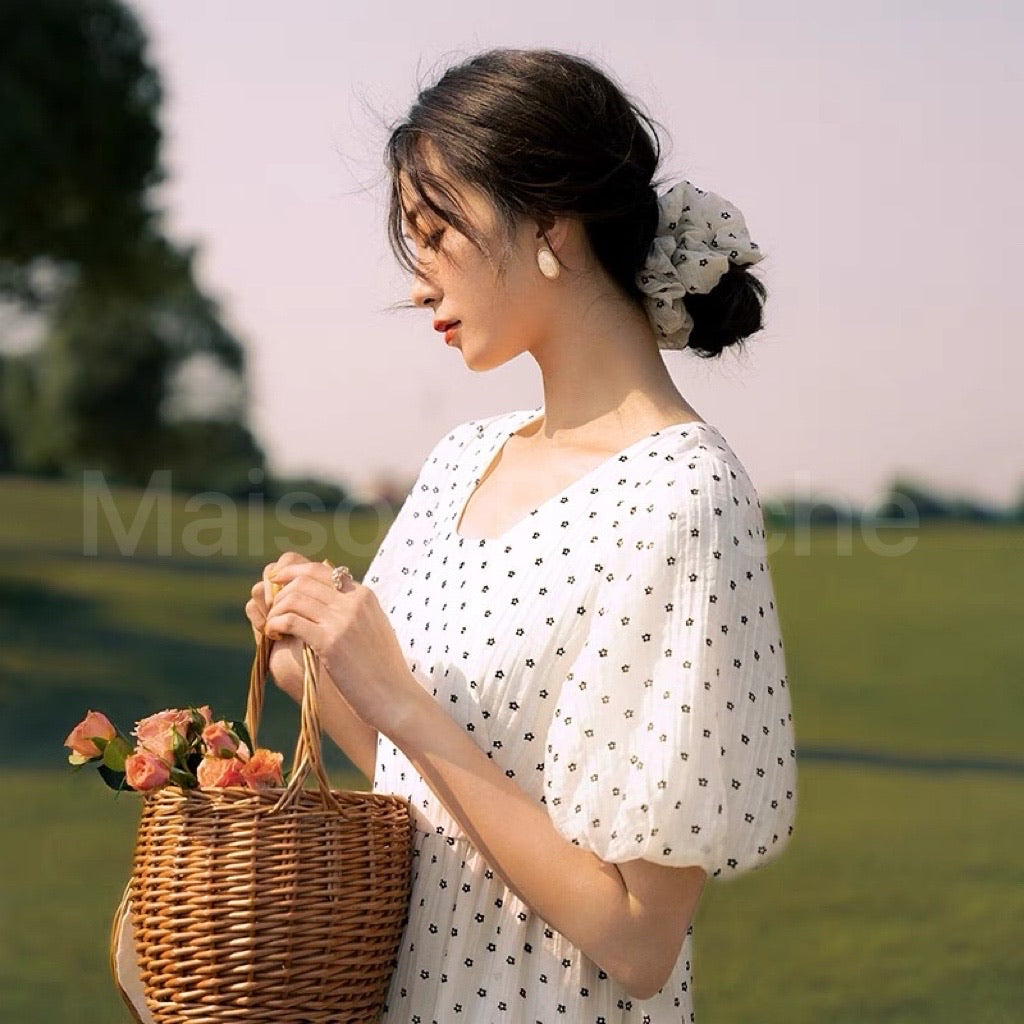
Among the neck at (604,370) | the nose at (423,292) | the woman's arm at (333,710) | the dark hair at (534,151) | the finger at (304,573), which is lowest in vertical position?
the woman's arm at (333,710)

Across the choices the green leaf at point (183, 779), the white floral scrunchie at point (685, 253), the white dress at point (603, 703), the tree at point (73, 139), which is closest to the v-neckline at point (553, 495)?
the white dress at point (603, 703)

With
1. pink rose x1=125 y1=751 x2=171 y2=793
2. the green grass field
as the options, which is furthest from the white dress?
the green grass field

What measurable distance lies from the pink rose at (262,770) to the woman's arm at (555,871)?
0.10m

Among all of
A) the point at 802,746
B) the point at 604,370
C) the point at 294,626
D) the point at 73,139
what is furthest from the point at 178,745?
the point at 73,139

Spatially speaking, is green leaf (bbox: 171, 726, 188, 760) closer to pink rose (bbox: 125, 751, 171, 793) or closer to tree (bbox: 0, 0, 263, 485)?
pink rose (bbox: 125, 751, 171, 793)

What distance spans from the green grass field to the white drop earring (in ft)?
14.9

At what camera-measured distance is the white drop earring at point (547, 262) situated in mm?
1360

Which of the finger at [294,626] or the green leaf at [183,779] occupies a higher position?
the finger at [294,626]

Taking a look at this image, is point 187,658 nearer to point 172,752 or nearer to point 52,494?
point 52,494

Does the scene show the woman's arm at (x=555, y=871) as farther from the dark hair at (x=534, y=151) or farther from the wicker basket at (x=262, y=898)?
the dark hair at (x=534, y=151)

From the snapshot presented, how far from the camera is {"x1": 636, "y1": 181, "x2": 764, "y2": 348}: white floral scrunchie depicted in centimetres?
140

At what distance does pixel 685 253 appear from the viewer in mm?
1406

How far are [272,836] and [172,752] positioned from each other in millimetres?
133

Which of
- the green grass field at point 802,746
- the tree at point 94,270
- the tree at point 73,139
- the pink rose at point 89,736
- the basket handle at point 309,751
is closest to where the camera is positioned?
the basket handle at point 309,751
